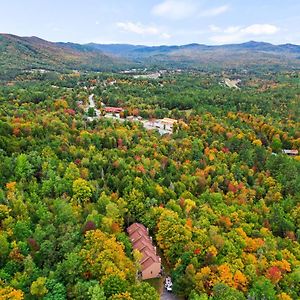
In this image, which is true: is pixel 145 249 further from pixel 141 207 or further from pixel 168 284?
pixel 141 207

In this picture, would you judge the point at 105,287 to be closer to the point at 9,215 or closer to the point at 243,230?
the point at 9,215

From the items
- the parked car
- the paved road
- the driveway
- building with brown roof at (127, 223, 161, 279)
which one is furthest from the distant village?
the driveway

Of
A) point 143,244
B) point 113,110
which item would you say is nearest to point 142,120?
point 113,110

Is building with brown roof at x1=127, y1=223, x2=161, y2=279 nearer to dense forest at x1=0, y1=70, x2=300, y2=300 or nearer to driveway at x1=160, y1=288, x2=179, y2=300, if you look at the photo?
dense forest at x1=0, y1=70, x2=300, y2=300

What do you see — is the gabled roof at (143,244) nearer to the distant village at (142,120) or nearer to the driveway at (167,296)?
the driveway at (167,296)

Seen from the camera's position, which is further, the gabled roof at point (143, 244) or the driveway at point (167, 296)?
the gabled roof at point (143, 244)

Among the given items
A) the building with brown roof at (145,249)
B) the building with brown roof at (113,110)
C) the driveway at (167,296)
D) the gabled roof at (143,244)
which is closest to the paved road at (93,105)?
the building with brown roof at (113,110)

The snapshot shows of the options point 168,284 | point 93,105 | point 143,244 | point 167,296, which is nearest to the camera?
point 167,296
